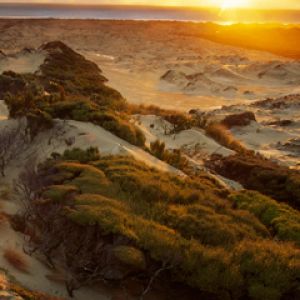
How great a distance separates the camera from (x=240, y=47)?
60250mm

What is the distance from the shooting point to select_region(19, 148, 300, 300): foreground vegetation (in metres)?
7.41

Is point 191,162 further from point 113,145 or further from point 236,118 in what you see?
point 236,118

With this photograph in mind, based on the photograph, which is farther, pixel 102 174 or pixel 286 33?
pixel 286 33

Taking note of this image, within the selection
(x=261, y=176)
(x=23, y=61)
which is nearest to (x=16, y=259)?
(x=261, y=176)

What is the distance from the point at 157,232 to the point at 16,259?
2.20 metres

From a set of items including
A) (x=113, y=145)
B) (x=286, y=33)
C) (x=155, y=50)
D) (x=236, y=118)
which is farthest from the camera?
(x=286, y=33)

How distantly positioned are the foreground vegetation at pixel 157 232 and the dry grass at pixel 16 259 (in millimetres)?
328

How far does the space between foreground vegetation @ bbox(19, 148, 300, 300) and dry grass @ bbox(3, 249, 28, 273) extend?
12.9 inches

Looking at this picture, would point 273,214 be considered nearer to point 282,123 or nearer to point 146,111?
point 146,111

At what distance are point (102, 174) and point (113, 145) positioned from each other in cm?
259

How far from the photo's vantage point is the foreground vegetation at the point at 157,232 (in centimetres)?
741

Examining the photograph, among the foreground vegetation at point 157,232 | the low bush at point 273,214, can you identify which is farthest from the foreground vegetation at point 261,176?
the foreground vegetation at point 157,232

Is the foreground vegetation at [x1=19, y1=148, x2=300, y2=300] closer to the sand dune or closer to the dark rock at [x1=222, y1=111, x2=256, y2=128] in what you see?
the dark rock at [x1=222, y1=111, x2=256, y2=128]

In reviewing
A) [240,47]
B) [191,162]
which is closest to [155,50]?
[240,47]
